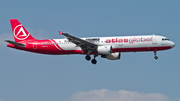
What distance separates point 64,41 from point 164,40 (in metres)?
18.4

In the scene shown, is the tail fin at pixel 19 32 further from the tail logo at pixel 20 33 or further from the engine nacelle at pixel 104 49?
the engine nacelle at pixel 104 49

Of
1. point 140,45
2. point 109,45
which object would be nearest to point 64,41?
point 109,45

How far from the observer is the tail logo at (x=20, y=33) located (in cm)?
6738

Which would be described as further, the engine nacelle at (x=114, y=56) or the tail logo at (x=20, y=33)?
the tail logo at (x=20, y=33)

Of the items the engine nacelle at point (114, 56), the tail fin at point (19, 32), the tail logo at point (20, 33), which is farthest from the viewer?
the tail logo at point (20, 33)

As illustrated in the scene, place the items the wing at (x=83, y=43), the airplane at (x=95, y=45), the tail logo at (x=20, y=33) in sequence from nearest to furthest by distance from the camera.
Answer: the wing at (x=83, y=43), the airplane at (x=95, y=45), the tail logo at (x=20, y=33)

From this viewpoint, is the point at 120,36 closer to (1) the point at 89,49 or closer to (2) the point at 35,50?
(1) the point at 89,49

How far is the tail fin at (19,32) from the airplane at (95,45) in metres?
0.46

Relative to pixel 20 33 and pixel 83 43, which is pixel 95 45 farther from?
pixel 20 33

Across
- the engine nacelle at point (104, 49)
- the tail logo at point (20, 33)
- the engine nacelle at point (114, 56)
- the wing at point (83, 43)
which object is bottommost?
the engine nacelle at point (114, 56)

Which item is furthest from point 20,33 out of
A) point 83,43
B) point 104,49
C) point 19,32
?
point 104,49

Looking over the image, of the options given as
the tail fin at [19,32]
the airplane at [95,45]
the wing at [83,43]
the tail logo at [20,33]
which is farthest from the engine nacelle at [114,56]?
the tail logo at [20,33]

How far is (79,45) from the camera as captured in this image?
60.9m

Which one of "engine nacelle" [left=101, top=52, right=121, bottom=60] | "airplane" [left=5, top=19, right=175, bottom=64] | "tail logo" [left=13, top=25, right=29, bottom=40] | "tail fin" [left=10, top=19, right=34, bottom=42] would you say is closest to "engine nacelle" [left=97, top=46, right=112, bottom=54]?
"airplane" [left=5, top=19, right=175, bottom=64]
